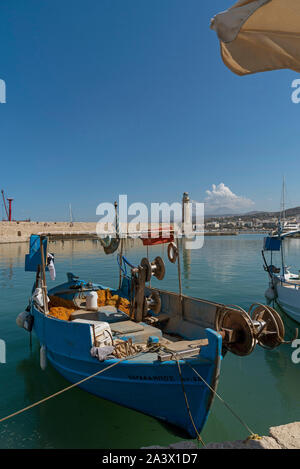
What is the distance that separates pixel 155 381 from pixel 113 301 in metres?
6.31

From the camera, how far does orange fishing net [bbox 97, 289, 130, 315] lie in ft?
38.2

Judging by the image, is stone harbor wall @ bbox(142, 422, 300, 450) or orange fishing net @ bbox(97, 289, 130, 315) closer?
stone harbor wall @ bbox(142, 422, 300, 450)

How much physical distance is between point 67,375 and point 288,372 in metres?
7.00

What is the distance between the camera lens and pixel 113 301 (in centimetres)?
1184

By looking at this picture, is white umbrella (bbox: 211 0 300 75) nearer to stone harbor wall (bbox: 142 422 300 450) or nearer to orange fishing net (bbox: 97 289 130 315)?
stone harbor wall (bbox: 142 422 300 450)

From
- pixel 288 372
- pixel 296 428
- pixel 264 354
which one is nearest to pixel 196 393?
pixel 296 428

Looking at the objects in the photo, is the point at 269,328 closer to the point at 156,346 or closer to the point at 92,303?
the point at 156,346

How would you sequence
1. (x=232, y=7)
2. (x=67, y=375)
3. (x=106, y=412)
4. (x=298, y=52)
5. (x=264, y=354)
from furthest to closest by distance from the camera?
1. (x=264, y=354)
2. (x=67, y=375)
3. (x=106, y=412)
4. (x=298, y=52)
5. (x=232, y=7)

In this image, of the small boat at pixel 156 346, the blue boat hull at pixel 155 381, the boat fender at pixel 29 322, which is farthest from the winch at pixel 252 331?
the boat fender at pixel 29 322

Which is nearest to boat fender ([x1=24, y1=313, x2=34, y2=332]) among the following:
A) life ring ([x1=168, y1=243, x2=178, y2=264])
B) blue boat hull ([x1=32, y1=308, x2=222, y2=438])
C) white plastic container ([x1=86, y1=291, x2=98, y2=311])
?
white plastic container ([x1=86, y1=291, x2=98, y2=311])

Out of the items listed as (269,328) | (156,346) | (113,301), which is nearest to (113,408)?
(156,346)

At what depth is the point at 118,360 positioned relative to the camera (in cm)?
610

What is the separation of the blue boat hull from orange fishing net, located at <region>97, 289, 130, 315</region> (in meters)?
4.39

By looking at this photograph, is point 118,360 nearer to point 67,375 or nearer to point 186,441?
point 186,441
